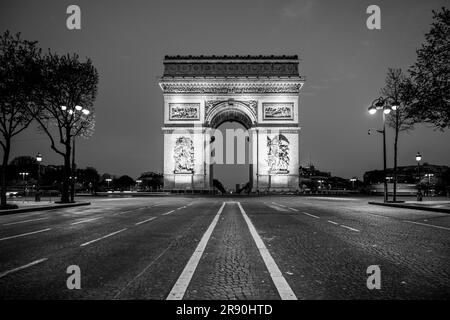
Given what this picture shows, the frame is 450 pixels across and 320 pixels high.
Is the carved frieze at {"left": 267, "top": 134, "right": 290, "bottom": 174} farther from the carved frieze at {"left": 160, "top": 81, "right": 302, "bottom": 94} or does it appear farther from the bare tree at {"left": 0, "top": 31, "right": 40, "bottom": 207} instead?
the bare tree at {"left": 0, "top": 31, "right": 40, "bottom": 207}

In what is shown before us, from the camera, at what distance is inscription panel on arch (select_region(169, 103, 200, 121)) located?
163 feet

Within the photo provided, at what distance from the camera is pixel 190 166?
49.4 metres

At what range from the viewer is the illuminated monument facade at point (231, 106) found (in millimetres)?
49438

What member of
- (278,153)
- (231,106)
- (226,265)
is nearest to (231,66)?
(231,106)

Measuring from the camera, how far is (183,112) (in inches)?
1961

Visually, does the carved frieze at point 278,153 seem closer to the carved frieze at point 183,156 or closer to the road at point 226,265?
the carved frieze at point 183,156

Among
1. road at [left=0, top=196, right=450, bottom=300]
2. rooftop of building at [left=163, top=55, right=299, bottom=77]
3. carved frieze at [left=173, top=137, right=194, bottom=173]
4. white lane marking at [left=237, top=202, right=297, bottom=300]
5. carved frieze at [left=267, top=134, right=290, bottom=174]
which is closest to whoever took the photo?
white lane marking at [left=237, top=202, right=297, bottom=300]

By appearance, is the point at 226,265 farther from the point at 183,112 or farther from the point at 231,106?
the point at 231,106

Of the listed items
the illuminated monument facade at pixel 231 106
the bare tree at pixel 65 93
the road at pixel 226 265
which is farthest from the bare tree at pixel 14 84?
the illuminated monument facade at pixel 231 106

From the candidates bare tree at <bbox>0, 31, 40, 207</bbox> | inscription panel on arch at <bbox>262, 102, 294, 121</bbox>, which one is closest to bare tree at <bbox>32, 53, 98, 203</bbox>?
bare tree at <bbox>0, 31, 40, 207</bbox>

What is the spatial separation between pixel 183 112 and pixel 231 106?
6842mm
